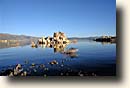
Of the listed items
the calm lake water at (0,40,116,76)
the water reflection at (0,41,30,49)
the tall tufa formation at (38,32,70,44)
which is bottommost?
the calm lake water at (0,40,116,76)

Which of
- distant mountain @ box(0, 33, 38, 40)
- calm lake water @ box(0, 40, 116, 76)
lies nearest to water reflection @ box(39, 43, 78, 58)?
calm lake water @ box(0, 40, 116, 76)

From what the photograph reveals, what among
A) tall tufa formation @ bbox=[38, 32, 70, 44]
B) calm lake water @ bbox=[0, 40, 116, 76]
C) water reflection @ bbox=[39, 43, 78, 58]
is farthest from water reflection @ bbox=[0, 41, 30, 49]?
water reflection @ bbox=[39, 43, 78, 58]

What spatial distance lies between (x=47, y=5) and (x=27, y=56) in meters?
0.56

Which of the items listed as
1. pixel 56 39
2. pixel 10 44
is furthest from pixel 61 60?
pixel 10 44

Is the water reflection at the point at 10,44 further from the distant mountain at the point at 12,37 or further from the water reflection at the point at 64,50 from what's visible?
the water reflection at the point at 64,50

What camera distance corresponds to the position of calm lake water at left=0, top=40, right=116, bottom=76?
3223mm

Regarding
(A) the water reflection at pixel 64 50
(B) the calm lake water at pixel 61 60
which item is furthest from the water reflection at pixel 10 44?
(A) the water reflection at pixel 64 50

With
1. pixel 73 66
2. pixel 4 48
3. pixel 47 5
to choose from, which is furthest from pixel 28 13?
pixel 73 66

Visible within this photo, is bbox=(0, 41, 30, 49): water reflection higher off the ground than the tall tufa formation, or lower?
lower

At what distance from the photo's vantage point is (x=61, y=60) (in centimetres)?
326

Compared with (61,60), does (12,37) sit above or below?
above

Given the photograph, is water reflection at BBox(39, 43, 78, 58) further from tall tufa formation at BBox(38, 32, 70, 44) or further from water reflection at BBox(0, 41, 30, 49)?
water reflection at BBox(0, 41, 30, 49)

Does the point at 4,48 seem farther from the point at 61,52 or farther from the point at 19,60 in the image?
the point at 61,52

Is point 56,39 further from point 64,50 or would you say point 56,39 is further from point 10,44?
point 10,44
